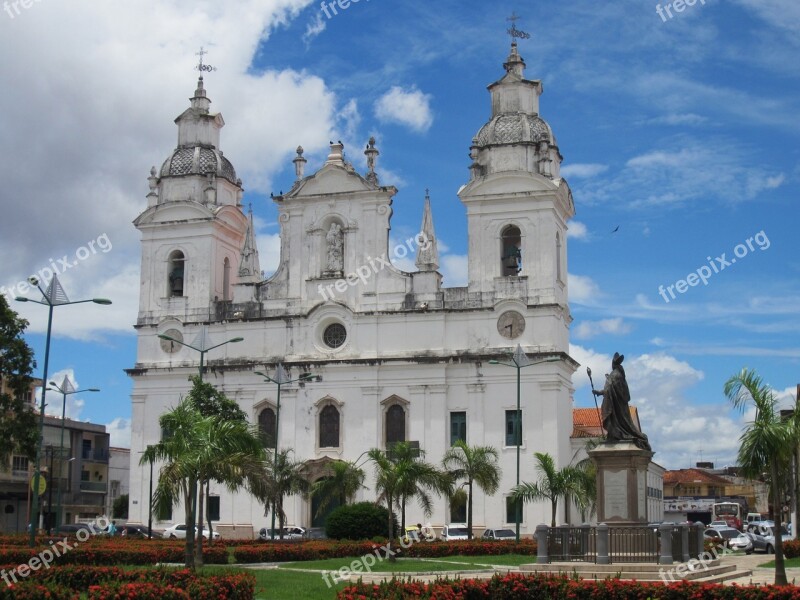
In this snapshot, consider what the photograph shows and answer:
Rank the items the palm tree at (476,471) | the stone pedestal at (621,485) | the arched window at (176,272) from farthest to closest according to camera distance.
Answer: the arched window at (176,272)
the palm tree at (476,471)
the stone pedestal at (621,485)

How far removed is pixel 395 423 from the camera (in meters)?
53.8

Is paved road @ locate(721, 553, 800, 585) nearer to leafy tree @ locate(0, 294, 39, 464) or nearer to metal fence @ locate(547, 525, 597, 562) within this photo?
metal fence @ locate(547, 525, 597, 562)

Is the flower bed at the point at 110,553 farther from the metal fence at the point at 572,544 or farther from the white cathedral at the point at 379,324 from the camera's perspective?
the white cathedral at the point at 379,324

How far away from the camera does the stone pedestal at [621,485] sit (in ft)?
83.2

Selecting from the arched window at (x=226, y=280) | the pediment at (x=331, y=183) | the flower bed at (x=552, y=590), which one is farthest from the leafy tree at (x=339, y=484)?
the flower bed at (x=552, y=590)

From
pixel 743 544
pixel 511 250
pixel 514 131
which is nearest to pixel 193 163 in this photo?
pixel 514 131

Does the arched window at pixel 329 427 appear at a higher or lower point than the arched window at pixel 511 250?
lower

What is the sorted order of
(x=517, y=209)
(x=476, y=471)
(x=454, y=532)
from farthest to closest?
(x=517, y=209) < (x=454, y=532) < (x=476, y=471)

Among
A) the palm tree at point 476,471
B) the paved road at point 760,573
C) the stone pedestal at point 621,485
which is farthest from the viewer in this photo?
the palm tree at point 476,471

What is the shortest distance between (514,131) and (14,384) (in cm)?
2513

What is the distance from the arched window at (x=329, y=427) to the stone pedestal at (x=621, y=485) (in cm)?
2958

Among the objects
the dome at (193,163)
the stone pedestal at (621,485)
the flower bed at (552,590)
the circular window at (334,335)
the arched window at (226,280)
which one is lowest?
the flower bed at (552,590)

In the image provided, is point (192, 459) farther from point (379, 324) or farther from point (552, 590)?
point (379, 324)

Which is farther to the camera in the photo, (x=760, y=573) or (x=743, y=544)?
(x=743, y=544)
